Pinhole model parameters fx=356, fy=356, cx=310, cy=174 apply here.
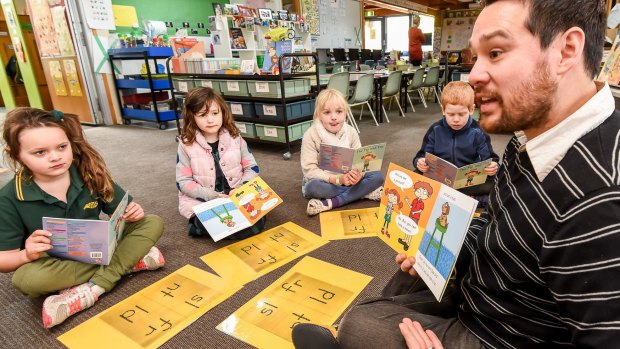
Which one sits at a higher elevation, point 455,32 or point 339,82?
point 455,32

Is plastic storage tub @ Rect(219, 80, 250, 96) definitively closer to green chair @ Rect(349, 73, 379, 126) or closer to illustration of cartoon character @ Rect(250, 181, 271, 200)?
green chair @ Rect(349, 73, 379, 126)

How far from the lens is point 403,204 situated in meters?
1.16

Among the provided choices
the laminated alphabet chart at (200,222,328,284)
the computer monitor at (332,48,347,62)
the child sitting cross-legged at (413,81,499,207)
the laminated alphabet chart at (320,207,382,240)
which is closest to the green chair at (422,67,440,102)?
the computer monitor at (332,48,347,62)

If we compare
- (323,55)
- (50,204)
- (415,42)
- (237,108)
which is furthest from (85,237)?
(415,42)

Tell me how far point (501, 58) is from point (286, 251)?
1347mm

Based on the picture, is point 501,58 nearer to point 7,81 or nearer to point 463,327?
point 463,327

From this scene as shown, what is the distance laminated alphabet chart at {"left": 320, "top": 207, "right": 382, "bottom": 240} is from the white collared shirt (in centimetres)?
119

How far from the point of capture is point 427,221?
1012 millimetres

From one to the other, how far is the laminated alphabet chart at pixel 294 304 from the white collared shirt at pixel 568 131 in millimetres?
888

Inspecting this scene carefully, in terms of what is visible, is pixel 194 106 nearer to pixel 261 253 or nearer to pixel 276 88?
pixel 261 253

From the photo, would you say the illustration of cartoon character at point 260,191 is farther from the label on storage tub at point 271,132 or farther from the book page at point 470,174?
the label on storage tub at point 271,132

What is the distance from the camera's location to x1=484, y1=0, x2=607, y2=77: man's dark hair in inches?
23.6

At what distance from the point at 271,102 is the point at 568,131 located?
2.91 meters

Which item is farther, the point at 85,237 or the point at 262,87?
the point at 262,87
